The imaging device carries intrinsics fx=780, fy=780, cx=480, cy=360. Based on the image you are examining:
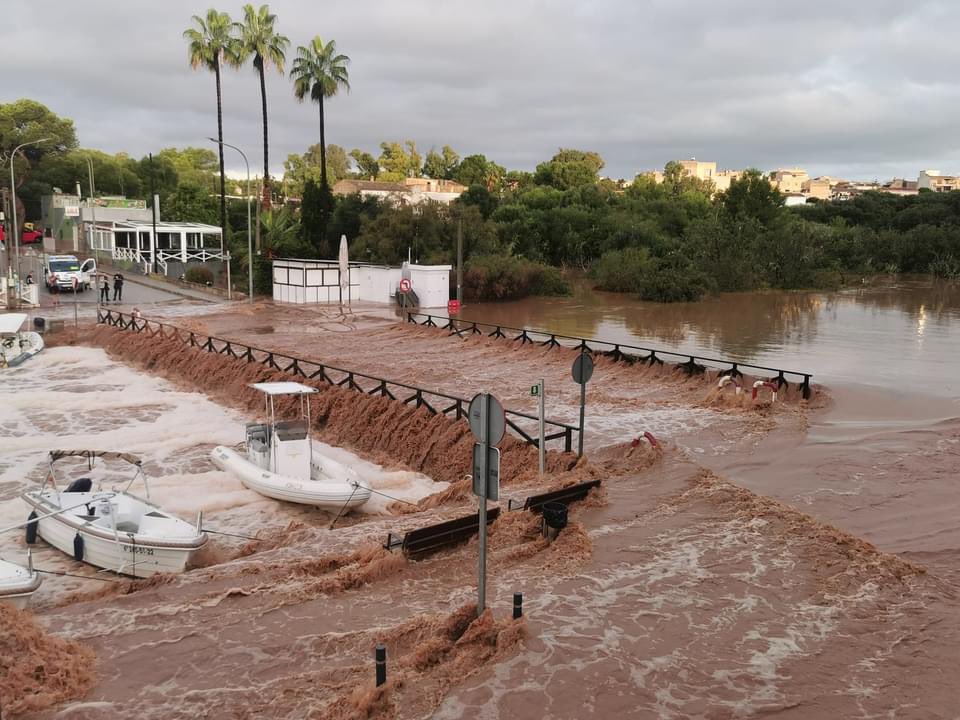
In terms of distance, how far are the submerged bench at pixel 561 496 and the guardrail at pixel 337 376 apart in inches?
72.2

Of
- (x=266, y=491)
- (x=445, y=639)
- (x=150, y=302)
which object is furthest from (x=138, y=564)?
(x=150, y=302)

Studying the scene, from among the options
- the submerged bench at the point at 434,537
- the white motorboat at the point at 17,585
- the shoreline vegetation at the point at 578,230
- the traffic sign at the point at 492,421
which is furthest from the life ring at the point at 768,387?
the shoreline vegetation at the point at 578,230

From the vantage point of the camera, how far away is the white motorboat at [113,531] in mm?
10773

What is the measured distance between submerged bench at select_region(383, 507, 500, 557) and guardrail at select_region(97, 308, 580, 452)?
347 cm

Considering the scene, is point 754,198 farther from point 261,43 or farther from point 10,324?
point 10,324

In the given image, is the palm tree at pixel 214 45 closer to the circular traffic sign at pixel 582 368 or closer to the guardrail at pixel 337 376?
the guardrail at pixel 337 376

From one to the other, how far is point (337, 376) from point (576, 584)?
562 inches

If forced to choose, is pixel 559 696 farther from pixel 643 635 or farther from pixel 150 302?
pixel 150 302

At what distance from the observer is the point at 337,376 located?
21.9 meters

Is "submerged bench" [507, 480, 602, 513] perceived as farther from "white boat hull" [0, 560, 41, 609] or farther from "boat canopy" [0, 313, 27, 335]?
"boat canopy" [0, 313, 27, 335]

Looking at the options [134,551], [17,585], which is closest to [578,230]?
[134,551]

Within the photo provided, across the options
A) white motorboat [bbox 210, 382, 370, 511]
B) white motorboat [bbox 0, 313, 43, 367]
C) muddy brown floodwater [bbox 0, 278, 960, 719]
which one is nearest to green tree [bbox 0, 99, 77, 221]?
white motorboat [bbox 0, 313, 43, 367]

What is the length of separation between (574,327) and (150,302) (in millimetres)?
21551

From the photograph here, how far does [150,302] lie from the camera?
3984 cm
